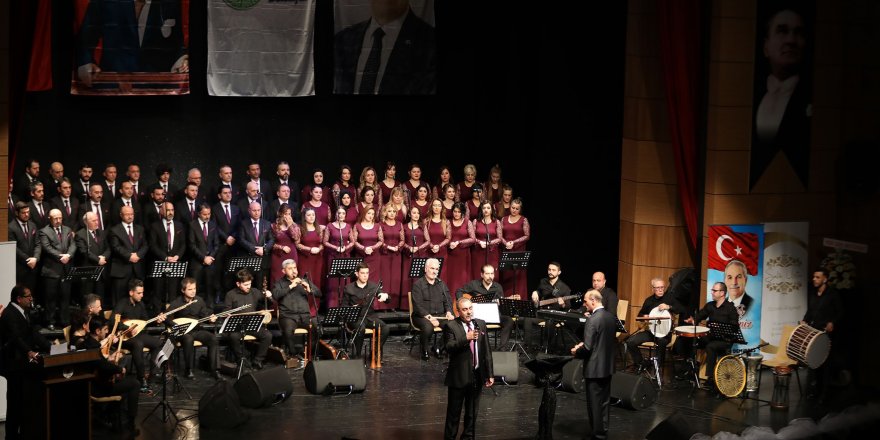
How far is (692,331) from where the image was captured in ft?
48.9

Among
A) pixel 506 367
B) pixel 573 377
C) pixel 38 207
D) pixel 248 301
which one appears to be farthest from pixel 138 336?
pixel 573 377

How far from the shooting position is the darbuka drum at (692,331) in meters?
14.9

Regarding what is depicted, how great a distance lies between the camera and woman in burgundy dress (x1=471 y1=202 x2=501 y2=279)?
17.6 m

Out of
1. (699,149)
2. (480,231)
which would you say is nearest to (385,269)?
(480,231)

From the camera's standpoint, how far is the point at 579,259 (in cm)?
1858

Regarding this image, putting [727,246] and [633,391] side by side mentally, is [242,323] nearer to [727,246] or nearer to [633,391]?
[633,391]

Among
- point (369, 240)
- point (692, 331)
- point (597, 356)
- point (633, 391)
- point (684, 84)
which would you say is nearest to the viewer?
point (597, 356)

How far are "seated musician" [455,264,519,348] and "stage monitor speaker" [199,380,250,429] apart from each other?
13.7 ft

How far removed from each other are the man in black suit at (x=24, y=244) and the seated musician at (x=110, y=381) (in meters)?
2.82

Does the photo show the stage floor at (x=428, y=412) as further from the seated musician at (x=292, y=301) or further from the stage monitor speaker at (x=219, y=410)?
the seated musician at (x=292, y=301)

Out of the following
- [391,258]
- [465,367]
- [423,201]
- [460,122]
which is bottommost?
[465,367]

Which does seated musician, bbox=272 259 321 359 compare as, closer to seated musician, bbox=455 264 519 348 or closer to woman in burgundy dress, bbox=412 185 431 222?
seated musician, bbox=455 264 519 348

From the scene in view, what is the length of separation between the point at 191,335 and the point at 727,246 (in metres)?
6.46

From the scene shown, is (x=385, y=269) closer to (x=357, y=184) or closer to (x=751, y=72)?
(x=357, y=184)
